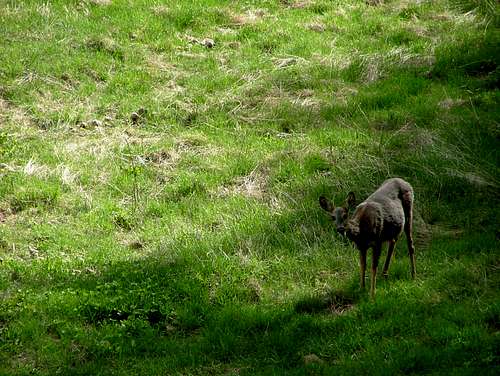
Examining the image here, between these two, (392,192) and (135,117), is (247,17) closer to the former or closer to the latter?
(135,117)

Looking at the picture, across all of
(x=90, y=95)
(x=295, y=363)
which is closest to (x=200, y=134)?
(x=90, y=95)

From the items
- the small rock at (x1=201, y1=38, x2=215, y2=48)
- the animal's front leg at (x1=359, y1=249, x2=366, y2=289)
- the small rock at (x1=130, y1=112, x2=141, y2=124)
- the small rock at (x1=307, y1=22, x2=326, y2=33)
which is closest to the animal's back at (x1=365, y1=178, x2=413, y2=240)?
the animal's front leg at (x1=359, y1=249, x2=366, y2=289)

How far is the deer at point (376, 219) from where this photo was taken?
943cm

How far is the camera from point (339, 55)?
673 inches

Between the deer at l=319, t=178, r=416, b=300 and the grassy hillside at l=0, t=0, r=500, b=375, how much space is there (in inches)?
20.3

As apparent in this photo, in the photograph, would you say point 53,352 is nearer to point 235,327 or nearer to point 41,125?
point 235,327

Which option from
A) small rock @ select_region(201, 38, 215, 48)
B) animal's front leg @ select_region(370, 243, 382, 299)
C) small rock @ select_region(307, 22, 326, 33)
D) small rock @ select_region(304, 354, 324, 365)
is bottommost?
small rock @ select_region(304, 354, 324, 365)

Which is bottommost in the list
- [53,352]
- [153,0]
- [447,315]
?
[53,352]

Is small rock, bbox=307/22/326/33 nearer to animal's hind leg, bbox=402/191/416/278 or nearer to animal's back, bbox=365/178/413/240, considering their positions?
animal's back, bbox=365/178/413/240

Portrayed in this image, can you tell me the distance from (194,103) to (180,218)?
381 centimetres

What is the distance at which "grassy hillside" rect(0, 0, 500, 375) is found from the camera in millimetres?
9562

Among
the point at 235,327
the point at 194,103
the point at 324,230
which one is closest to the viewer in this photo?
the point at 235,327

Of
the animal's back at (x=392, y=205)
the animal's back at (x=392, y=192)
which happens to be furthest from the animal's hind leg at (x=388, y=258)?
the animal's back at (x=392, y=192)

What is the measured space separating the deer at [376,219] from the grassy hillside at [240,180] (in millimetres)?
516
